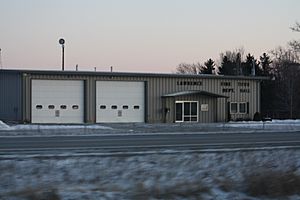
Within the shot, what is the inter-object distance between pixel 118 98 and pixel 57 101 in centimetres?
521

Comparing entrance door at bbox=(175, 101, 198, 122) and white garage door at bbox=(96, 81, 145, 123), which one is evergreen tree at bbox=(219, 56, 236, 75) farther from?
white garage door at bbox=(96, 81, 145, 123)

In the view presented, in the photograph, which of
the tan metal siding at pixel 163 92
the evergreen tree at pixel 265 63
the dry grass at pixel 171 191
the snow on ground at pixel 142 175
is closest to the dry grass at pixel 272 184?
the snow on ground at pixel 142 175

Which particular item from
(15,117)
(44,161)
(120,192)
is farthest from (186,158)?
(15,117)

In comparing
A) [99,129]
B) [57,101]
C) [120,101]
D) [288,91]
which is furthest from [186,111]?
[288,91]

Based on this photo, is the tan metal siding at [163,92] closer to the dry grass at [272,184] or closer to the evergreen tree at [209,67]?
the dry grass at [272,184]

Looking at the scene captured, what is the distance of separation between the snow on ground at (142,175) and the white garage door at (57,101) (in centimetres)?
3437

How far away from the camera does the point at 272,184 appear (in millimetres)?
10359

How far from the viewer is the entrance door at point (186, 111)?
169ft

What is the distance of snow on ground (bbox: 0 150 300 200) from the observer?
949 cm

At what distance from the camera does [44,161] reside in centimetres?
1243

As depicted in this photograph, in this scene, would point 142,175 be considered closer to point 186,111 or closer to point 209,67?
point 186,111

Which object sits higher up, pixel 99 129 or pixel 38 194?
pixel 99 129

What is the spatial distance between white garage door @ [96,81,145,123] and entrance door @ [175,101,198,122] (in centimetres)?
317

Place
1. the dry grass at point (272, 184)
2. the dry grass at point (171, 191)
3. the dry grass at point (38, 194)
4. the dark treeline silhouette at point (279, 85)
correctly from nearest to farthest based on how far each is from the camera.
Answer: the dry grass at point (38, 194) < the dry grass at point (171, 191) < the dry grass at point (272, 184) < the dark treeline silhouette at point (279, 85)
